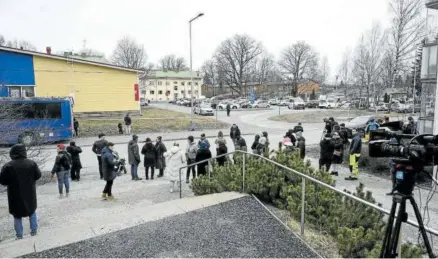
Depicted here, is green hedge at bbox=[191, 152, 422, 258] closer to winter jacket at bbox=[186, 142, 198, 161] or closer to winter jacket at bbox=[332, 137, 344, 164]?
winter jacket at bbox=[186, 142, 198, 161]

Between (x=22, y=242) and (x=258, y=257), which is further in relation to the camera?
(x=22, y=242)

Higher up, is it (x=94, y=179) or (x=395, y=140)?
(x=395, y=140)

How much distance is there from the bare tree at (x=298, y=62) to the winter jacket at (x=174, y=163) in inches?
3116

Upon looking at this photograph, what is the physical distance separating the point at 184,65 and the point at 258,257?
113 meters

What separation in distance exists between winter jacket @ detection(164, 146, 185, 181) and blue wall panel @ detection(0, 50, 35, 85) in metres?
24.7

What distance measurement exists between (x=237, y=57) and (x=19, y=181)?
259 ft

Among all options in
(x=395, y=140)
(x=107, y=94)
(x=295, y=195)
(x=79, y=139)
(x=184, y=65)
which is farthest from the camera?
(x=184, y=65)

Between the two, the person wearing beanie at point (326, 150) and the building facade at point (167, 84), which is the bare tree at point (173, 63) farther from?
the person wearing beanie at point (326, 150)

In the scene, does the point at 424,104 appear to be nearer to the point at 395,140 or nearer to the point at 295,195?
the point at 295,195

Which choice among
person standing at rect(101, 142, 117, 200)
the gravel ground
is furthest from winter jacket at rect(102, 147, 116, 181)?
the gravel ground

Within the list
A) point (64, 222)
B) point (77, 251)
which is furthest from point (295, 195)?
point (64, 222)

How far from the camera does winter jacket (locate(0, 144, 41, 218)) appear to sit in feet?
19.2

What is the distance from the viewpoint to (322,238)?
4.89 m

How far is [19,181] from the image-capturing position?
232 inches
